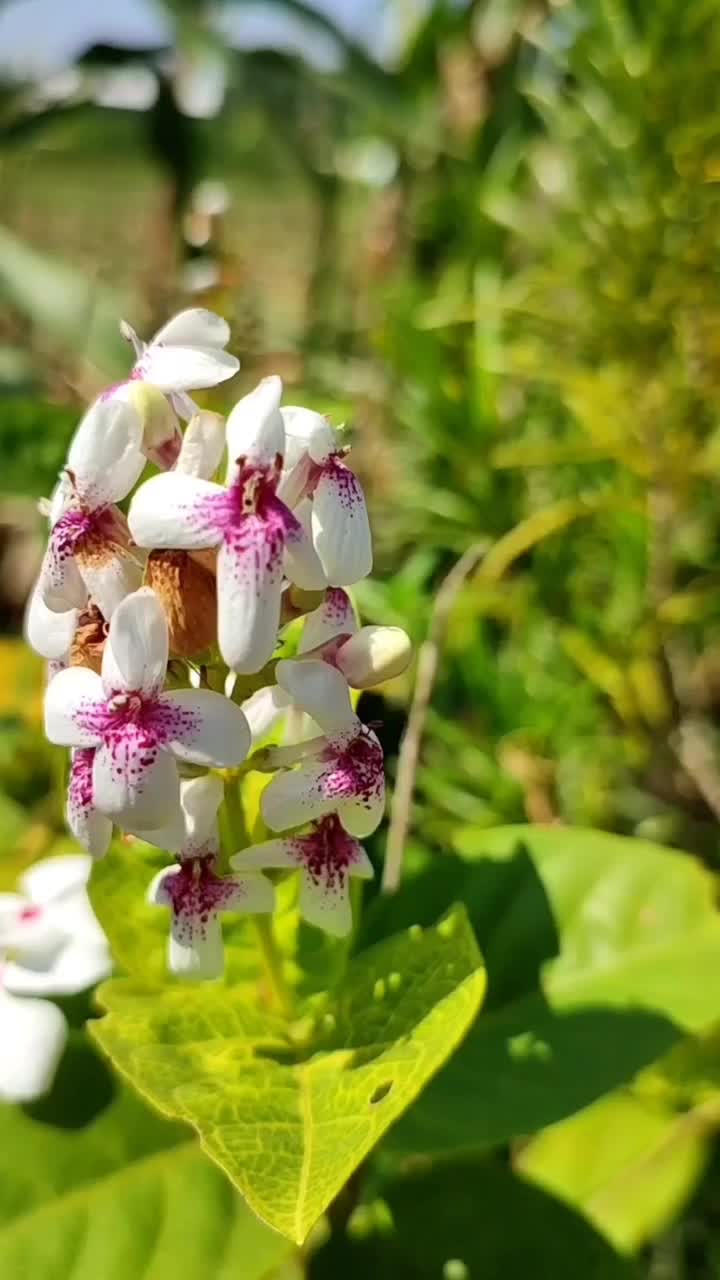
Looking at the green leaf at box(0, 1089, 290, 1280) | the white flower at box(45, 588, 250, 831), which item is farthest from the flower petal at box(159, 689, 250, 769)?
the green leaf at box(0, 1089, 290, 1280)

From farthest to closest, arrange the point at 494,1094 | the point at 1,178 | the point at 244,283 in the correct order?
1. the point at 1,178
2. the point at 244,283
3. the point at 494,1094

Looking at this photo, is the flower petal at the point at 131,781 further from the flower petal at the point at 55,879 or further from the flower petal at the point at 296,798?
the flower petal at the point at 55,879

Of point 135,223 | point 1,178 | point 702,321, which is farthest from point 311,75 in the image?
point 135,223

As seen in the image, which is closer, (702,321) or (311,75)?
(702,321)

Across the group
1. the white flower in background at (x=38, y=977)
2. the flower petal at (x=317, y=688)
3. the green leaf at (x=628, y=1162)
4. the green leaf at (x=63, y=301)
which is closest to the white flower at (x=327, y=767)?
the flower petal at (x=317, y=688)

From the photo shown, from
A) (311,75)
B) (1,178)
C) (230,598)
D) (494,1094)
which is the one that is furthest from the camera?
(1,178)

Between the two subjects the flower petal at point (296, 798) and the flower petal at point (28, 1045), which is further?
the flower petal at point (28, 1045)

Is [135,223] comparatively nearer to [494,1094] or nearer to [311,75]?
[311,75]

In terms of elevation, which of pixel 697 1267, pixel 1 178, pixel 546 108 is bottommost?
pixel 697 1267
